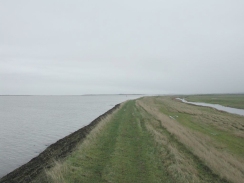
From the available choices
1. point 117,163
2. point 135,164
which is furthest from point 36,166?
point 135,164

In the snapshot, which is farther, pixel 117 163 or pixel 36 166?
pixel 36 166

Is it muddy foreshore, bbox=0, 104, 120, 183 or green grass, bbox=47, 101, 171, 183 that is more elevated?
green grass, bbox=47, 101, 171, 183

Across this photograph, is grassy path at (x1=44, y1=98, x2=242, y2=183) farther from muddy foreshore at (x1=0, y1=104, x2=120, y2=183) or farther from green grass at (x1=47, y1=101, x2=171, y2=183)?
muddy foreshore at (x1=0, y1=104, x2=120, y2=183)

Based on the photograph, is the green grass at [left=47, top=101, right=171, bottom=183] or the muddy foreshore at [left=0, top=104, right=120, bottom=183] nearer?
the green grass at [left=47, top=101, right=171, bottom=183]

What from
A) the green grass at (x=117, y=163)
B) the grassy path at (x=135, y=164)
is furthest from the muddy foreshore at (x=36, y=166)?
the green grass at (x=117, y=163)

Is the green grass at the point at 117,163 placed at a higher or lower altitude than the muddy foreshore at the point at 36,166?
higher

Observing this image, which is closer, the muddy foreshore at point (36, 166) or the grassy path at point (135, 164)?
the grassy path at point (135, 164)

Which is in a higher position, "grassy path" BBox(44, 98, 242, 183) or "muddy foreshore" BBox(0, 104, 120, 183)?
"grassy path" BBox(44, 98, 242, 183)

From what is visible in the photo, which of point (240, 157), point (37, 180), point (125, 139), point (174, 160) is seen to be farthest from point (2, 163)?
point (240, 157)

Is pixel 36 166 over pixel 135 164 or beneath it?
beneath

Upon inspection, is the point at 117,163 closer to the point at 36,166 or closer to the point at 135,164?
the point at 135,164

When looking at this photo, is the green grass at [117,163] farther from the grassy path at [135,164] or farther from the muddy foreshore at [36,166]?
the muddy foreshore at [36,166]

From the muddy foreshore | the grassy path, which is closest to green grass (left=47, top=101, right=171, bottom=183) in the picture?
the grassy path

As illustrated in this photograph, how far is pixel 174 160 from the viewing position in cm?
1189
